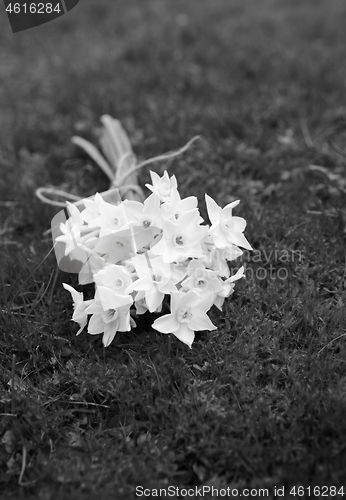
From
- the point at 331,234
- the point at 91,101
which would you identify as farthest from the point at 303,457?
the point at 91,101

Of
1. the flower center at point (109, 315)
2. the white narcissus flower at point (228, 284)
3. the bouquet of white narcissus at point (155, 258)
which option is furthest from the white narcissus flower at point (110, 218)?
the white narcissus flower at point (228, 284)

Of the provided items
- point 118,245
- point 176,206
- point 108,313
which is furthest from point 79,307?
point 176,206

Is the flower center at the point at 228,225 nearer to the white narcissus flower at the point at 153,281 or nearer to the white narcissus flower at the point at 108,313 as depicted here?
the white narcissus flower at the point at 153,281

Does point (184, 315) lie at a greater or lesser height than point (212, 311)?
greater

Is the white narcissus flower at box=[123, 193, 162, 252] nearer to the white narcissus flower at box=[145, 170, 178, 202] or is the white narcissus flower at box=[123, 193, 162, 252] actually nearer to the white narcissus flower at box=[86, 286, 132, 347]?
the white narcissus flower at box=[145, 170, 178, 202]

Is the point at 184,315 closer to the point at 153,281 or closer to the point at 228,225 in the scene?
the point at 153,281

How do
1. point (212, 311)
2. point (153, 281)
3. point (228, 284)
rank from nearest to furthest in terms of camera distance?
point (153, 281) → point (228, 284) → point (212, 311)
